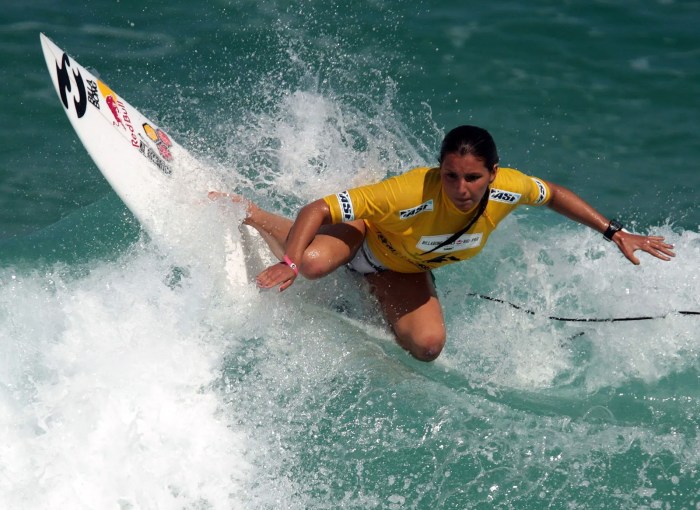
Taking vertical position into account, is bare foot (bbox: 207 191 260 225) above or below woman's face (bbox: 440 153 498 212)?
below

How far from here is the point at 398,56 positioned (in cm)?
866

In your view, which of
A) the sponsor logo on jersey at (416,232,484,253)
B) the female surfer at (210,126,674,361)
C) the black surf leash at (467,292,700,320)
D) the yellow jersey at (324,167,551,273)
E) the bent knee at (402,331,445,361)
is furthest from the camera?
the black surf leash at (467,292,700,320)

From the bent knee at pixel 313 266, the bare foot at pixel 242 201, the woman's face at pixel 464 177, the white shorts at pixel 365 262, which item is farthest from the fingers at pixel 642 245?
the bare foot at pixel 242 201

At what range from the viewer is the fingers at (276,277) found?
4453 millimetres

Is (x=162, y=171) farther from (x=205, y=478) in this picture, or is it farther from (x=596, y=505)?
(x=596, y=505)

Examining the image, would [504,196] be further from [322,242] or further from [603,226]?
[322,242]

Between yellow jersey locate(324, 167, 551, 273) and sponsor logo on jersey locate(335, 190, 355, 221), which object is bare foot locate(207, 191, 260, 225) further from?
sponsor logo on jersey locate(335, 190, 355, 221)

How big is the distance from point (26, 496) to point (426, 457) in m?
1.92

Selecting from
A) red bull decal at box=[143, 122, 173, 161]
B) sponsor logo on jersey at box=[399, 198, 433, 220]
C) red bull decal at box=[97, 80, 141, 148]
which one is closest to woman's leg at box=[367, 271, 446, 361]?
sponsor logo on jersey at box=[399, 198, 433, 220]

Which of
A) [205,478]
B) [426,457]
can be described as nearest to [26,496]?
[205,478]

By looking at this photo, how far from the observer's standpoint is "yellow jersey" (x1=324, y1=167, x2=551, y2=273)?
15.3ft

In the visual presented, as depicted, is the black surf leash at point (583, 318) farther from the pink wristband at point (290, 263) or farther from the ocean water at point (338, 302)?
the pink wristband at point (290, 263)

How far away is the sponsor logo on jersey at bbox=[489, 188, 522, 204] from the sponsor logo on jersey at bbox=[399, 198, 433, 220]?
1.05ft

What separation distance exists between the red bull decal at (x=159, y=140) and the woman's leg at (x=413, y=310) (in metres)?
1.73
